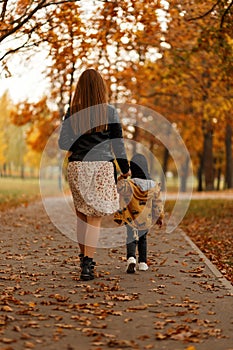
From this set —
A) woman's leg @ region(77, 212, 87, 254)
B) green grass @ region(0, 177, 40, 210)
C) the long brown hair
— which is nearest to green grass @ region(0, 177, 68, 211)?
green grass @ region(0, 177, 40, 210)

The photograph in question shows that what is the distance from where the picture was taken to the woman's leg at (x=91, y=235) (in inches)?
298

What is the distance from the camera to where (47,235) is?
13375 mm

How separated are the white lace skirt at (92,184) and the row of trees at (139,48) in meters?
6.05

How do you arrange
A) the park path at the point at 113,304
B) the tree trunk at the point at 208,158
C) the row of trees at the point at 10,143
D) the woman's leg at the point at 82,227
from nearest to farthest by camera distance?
the park path at the point at 113,304 < the woman's leg at the point at 82,227 < the tree trunk at the point at 208,158 < the row of trees at the point at 10,143

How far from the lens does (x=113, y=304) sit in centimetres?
629

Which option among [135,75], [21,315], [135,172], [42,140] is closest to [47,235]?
[135,172]

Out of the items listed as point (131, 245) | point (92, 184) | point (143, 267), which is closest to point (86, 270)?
point (131, 245)

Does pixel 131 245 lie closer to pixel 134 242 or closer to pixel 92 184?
pixel 134 242

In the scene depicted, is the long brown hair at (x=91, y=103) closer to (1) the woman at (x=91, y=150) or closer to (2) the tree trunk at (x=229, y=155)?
(1) the woman at (x=91, y=150)

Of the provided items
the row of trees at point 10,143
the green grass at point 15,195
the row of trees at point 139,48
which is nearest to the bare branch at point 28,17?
the row of trees at point 139,48

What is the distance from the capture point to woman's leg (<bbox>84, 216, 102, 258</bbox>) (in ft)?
24.8

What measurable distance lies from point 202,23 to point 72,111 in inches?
467

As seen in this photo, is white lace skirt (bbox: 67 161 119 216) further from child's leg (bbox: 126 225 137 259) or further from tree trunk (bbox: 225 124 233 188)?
tree trunk (bbox: 225 124 233 188)

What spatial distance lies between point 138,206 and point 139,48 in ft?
46.0
